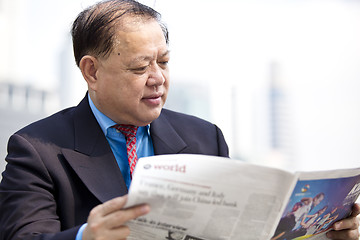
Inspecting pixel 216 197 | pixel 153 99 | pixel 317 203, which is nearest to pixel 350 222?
pixel 317 203

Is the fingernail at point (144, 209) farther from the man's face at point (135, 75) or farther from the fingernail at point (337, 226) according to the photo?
the fingernail at point (337, 226)

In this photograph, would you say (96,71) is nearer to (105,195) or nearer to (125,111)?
(125,111)

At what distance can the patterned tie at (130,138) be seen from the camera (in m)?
1.30

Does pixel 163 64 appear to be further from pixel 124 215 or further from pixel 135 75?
pixel 124 215

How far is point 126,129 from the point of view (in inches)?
53.2

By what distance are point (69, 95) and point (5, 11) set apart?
921 centimetres

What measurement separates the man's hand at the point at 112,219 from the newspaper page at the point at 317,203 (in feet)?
1.10

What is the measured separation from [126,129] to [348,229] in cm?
68

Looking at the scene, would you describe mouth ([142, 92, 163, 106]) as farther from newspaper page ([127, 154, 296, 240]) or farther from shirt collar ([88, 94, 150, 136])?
newspaper page ([127, 154, 296, 240])

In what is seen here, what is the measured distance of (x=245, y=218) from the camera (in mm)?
923

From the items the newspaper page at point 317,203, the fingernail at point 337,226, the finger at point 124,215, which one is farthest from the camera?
the fingernail at point 337,226

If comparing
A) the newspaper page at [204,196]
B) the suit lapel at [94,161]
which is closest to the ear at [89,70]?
the suit lapel at [94,161]

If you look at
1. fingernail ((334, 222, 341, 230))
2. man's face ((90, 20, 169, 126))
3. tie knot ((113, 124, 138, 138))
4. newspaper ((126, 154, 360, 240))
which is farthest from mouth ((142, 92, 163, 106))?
fingernail ((334, 222, 341, 230))

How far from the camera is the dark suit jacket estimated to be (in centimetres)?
108
